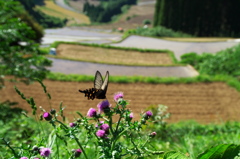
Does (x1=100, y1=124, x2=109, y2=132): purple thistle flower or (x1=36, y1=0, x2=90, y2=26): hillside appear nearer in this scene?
(x1=100, y1=124, x2=109, y2=132): purple thistle flower

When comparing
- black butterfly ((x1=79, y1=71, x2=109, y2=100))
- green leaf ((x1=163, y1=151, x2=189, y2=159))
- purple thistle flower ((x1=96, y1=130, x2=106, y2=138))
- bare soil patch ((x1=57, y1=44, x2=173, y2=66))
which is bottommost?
bare soil patch ((x1=57, y1=44, x2=173, y2=66))

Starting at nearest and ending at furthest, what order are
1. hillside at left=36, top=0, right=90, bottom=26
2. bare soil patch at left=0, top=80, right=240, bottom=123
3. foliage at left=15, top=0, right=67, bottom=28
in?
bare soil patch at left=0, top=80, right=240, bottom=123
foliage at left=15, top=0, right=67, bottom=28
hillside at left=36, top=0, right=90, bottom=26

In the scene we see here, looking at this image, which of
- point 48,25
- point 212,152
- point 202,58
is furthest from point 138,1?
point 212,152

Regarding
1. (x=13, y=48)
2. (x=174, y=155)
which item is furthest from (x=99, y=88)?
(x=13, y=48)

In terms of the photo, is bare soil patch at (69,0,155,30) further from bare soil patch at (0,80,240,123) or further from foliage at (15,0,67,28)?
bare soil patch at (0,80,240,123)

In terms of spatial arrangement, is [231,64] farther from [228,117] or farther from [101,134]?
[101,134]

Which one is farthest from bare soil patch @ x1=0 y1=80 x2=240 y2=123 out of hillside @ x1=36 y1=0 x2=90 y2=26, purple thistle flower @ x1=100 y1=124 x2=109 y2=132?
hillside @ x1=36 y1=0 x2=90 y2=26

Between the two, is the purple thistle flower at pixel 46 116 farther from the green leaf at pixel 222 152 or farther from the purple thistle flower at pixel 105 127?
the green leaf at pixel 222 152

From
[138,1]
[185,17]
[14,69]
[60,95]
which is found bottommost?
[60,95]
